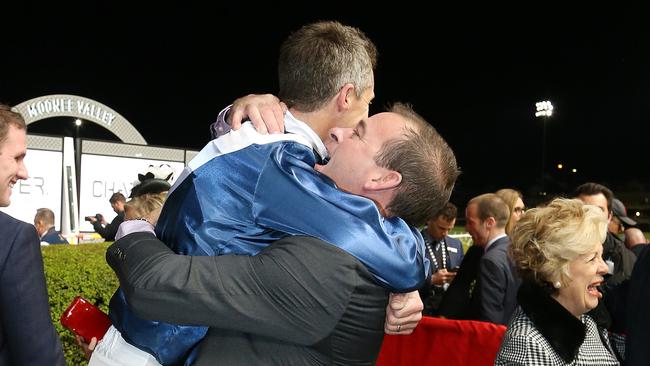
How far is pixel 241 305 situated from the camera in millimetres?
1164

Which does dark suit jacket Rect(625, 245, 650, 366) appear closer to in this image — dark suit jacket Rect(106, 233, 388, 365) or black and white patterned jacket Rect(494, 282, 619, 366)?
black and white patterned jacket Rect(494, 282, 619, 366)

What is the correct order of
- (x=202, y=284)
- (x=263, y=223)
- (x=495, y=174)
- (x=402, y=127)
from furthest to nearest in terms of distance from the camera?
(x=495, y=174) → (x=402, y=127) → (x=263, y=223) → (x=202, y=284)

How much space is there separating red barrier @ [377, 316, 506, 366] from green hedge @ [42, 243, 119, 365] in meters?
2.95

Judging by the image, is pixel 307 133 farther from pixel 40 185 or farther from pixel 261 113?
pixel 40 185

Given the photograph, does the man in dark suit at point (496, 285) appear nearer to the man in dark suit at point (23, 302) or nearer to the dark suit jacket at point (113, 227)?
the man in dark suit at point (23, 302)

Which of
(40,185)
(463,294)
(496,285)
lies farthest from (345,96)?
(40,185)

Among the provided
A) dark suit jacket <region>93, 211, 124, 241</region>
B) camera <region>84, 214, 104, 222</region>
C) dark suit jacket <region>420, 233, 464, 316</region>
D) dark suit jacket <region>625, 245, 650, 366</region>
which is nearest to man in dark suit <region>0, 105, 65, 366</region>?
dark suit jacket <region>625, 245, 650, 366</region>

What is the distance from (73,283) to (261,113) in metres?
4.23

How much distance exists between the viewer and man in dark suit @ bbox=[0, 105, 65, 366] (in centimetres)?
205

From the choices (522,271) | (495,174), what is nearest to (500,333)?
(522,271)

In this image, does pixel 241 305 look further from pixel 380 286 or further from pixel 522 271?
pixel 522 271

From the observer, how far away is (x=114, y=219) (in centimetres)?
746

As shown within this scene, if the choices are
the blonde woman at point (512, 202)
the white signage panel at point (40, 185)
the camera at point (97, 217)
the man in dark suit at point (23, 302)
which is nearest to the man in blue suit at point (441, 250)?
the blonde woman at point (512, 202)

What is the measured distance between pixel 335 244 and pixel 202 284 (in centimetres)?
28
